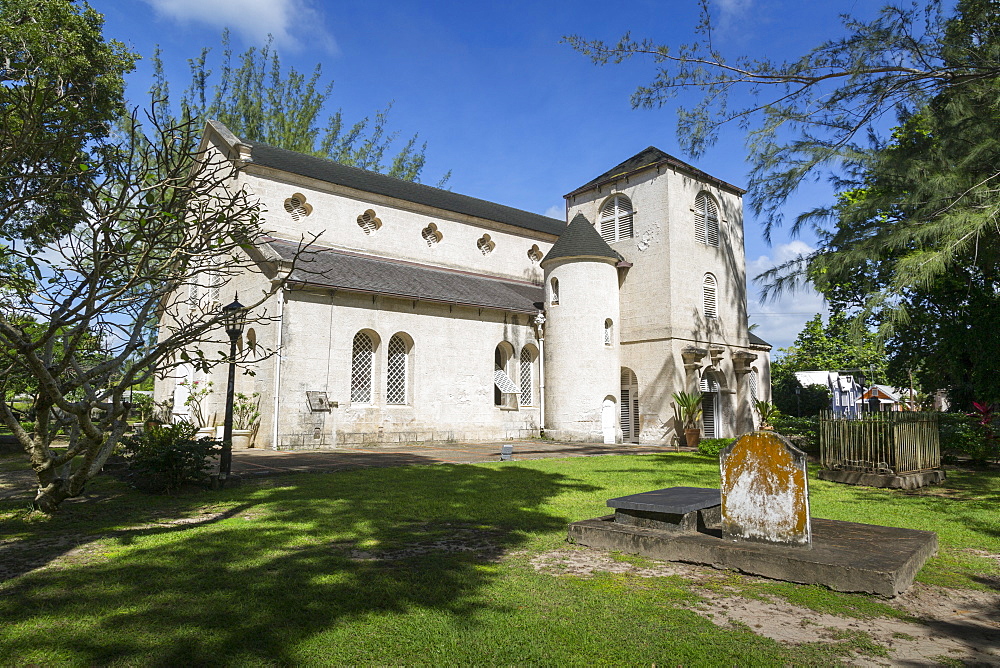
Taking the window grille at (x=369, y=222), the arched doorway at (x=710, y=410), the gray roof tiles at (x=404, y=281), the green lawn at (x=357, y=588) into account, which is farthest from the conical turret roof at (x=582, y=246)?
the green lawn at (x=357, y=588)

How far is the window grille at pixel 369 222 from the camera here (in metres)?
24.8

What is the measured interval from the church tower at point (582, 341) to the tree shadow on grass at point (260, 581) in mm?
14743

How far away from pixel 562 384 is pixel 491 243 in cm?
856

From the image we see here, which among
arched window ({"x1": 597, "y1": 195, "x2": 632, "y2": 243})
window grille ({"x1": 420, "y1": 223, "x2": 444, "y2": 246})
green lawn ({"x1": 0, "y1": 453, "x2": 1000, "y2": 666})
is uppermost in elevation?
arched window ({"x1": 597, "y1": 195, "x2": 632, "y2": 243})

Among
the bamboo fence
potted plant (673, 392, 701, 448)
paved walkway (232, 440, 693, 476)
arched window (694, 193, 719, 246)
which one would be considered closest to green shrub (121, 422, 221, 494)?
paved walkway (232, 440, 693, 476)

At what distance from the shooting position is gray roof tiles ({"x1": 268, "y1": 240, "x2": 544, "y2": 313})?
20047mm

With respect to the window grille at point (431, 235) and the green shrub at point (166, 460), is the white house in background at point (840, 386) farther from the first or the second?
the green shrub at point (166, 460)

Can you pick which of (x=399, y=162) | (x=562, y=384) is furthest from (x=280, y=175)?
(x=399, y=162)

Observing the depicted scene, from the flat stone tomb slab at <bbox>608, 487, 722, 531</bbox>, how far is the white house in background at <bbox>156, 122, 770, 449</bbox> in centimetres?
1414

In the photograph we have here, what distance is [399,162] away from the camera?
139 feet

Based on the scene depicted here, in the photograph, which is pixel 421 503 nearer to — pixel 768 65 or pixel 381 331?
pixel 768 65

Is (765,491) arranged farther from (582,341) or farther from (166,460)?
(582,341)

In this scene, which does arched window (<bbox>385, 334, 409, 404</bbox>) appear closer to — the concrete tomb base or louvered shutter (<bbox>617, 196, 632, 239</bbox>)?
louvered shutter (<bbox>617, 196, 632, 239</bbox>)

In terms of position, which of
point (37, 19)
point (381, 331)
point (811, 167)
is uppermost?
point (37, 19)
